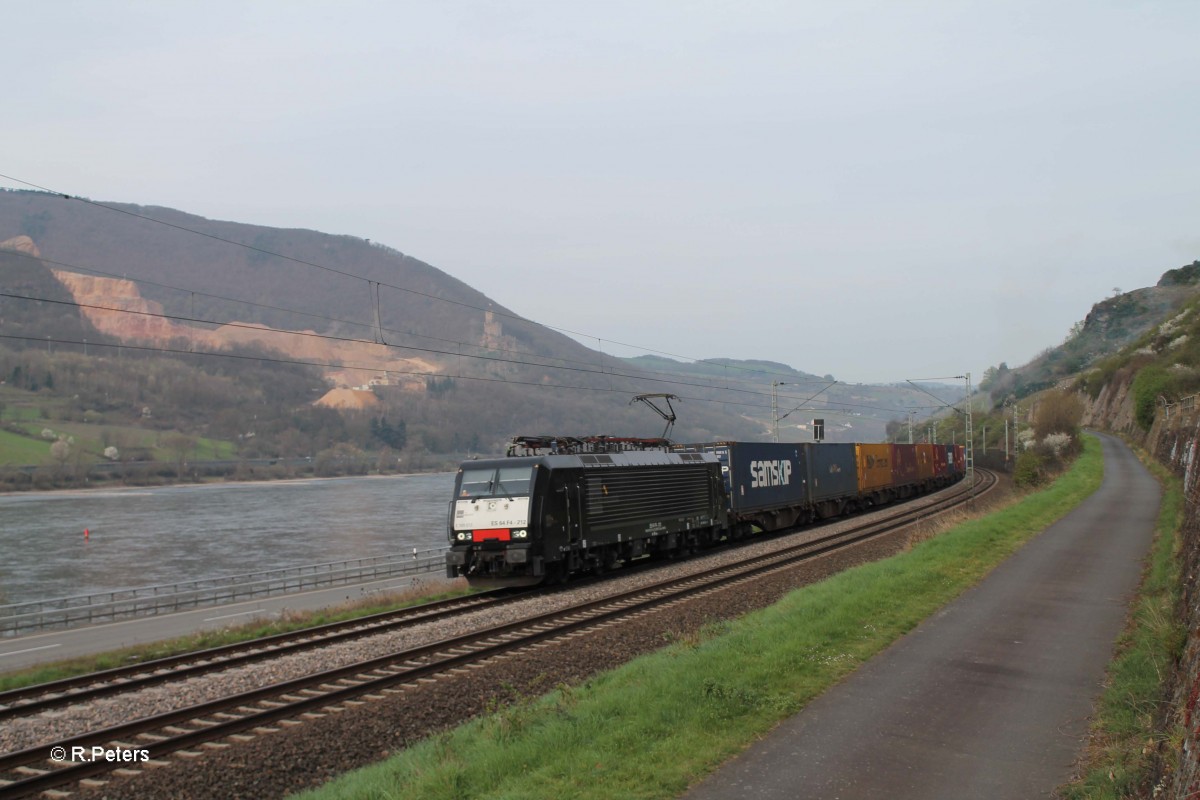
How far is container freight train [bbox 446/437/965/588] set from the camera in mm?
20812

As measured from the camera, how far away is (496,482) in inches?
838

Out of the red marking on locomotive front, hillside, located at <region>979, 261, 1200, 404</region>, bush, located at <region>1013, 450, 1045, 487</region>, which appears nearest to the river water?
the red marking on locomotive front

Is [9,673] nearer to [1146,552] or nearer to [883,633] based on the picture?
[883,633]

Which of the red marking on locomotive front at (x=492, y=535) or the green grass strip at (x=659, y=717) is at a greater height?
the red marking on locomotive front at (x=492, y=535)

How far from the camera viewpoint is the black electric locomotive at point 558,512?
2069 cm

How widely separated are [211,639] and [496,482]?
6.71 metres

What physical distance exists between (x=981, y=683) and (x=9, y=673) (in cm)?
1655

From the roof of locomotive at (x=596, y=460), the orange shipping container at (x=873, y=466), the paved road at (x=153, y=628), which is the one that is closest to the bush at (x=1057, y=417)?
the orange shipping container at (x=873, y=466)

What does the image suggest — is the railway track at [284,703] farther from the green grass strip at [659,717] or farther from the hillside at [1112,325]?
the hillside at [1112,325]

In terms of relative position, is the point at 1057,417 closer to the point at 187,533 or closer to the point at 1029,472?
the point at 1029,472

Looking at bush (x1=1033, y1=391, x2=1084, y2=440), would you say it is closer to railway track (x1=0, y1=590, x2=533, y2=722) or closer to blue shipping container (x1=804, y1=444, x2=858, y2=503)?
blue shipping container (x1=804, y1=444, x2=858, y2=503)

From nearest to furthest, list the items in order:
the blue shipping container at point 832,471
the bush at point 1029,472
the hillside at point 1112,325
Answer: the blue shipping container at point 832,471
the bush at point 1029,472
the hillside at point 1112,325

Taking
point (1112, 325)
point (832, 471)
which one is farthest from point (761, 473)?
point (1112, 325)

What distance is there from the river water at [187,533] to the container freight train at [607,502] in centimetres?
2582
